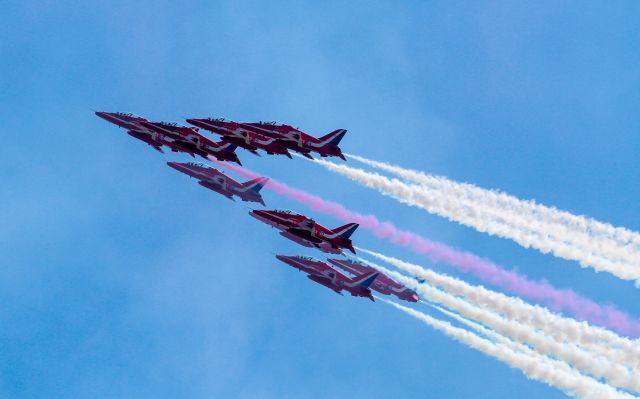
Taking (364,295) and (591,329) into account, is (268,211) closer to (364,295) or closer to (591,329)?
(364,295)

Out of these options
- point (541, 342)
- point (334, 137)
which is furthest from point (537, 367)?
point (334, 137)

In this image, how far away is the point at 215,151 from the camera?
4560 inches

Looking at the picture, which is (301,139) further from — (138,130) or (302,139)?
(138,130)

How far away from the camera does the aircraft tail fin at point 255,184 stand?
128m

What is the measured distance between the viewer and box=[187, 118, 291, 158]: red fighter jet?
11594 cm

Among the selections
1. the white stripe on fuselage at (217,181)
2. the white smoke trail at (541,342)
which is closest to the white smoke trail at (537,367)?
the white smoke trail at (541,342)

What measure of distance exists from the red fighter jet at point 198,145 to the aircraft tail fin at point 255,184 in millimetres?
11903

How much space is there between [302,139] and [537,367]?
36888mm

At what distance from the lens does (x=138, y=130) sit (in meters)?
120

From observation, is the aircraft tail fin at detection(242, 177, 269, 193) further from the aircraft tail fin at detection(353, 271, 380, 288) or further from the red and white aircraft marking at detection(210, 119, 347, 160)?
the aircraft tail fin at detection(353, 271, 380, 288)

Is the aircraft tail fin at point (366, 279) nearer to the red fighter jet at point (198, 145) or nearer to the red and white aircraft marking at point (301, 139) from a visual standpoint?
the red and white aircraft marking at point (301, 139)

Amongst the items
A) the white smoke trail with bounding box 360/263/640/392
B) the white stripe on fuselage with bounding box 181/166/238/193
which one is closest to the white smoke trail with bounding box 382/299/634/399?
the white smoke trail with bounding box 360/263/640/392

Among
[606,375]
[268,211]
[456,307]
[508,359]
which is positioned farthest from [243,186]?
[606,375]

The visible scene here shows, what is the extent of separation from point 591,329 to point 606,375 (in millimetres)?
7550
